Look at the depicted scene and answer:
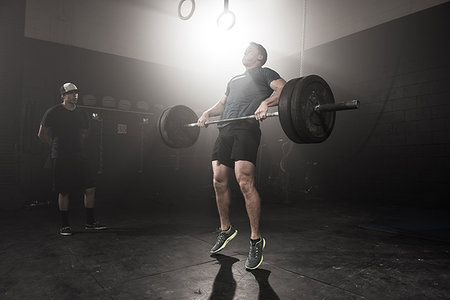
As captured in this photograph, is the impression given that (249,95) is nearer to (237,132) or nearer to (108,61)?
(237,132)

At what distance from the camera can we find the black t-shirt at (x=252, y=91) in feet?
6.43

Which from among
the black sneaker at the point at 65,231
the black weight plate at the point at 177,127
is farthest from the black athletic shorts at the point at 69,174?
the black weight plate at the point at 177,127

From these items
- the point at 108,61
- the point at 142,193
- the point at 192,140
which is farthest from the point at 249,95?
the point at 108,61

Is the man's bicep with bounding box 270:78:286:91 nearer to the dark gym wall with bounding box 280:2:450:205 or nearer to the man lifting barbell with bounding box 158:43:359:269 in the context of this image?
the man lifting barbell with bounding box 158:43:359:269

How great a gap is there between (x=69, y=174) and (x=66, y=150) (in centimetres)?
21

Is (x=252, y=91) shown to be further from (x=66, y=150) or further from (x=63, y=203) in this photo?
(x=63, y=203)

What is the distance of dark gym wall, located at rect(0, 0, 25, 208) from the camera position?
13.0ft

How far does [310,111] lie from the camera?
187cm

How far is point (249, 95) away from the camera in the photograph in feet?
6.49

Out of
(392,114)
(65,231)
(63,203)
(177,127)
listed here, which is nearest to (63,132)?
(63,203)

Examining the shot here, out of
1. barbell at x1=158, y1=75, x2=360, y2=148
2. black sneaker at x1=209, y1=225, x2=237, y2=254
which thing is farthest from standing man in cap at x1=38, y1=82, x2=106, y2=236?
barbell at x1=158, y1=75, x2=360, y2=148

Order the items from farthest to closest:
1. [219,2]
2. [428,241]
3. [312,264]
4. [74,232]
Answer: [219,2], [74,232], [428,241], [312,264]

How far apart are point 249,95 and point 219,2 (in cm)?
396

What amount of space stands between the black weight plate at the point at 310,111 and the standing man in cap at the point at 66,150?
6.22ft
